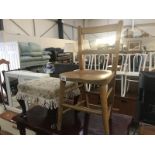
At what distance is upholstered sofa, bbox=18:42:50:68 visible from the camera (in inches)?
126

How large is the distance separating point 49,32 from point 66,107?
521 cm

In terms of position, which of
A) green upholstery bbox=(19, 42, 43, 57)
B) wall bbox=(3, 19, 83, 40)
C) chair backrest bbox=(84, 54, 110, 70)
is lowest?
chair backrest bbox=(84, 54, 110, 70)

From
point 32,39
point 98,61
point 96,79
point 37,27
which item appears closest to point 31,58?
point 32,39

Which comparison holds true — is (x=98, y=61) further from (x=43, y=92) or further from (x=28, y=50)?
(x=43, y=92)

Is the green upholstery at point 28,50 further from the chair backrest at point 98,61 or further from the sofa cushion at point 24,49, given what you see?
the chair backrest at point 98,61

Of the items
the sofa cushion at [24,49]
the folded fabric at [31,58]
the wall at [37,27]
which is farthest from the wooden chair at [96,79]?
the wall at [37,27]

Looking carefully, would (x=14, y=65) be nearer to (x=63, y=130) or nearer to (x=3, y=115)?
(x=3, y=115)

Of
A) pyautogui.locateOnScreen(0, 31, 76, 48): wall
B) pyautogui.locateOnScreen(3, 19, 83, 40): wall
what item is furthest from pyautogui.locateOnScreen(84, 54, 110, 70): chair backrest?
pyautogui.locateOnScreen(3, 19, 83, 40): wall

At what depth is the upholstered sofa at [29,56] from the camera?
319 centimetres

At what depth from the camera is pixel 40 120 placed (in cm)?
126

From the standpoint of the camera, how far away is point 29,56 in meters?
3.41

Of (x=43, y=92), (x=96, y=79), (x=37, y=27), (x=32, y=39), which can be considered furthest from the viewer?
(x=37, y=27)

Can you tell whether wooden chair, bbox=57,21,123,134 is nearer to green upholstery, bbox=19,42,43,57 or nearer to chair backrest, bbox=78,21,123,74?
chair backrest, bbox=78,21,123,74

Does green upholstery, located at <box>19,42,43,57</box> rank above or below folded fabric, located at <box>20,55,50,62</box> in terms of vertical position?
above
